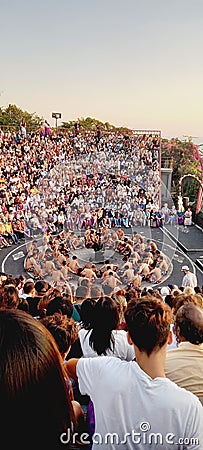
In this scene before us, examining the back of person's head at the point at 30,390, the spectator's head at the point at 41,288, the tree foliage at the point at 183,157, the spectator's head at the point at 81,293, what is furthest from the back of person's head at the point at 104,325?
the tree foliage at the point at 183,157

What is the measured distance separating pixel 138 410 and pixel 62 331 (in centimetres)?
160

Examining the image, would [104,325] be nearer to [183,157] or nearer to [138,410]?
[138,410]

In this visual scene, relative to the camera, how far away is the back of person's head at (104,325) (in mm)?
3811

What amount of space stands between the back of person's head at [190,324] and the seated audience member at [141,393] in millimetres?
889

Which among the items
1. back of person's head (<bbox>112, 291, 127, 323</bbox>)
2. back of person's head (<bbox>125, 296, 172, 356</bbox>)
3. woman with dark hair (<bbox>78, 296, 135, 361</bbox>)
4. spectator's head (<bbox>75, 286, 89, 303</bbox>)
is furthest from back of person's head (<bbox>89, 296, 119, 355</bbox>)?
spectator's head (<bbox>75, 286, 89, 303</bbox>)

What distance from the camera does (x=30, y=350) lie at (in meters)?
1.29

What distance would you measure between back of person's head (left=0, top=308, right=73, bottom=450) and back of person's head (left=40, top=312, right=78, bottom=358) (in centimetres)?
232

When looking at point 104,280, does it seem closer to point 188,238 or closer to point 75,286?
point 75,286

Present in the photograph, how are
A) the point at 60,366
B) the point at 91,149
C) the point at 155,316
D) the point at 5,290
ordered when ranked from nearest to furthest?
the point at 60,366 < the point at 155,316 < the point at 5,290 < the point at 91,149

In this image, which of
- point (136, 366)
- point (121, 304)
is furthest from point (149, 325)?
point (121, 304)

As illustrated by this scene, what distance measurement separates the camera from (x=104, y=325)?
3949 mm

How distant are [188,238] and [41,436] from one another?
21753mm

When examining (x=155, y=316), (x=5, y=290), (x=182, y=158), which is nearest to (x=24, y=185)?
(x=5, y=290)

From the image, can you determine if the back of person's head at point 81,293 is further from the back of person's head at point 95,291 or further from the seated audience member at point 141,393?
the seated audience member at point 141,393
